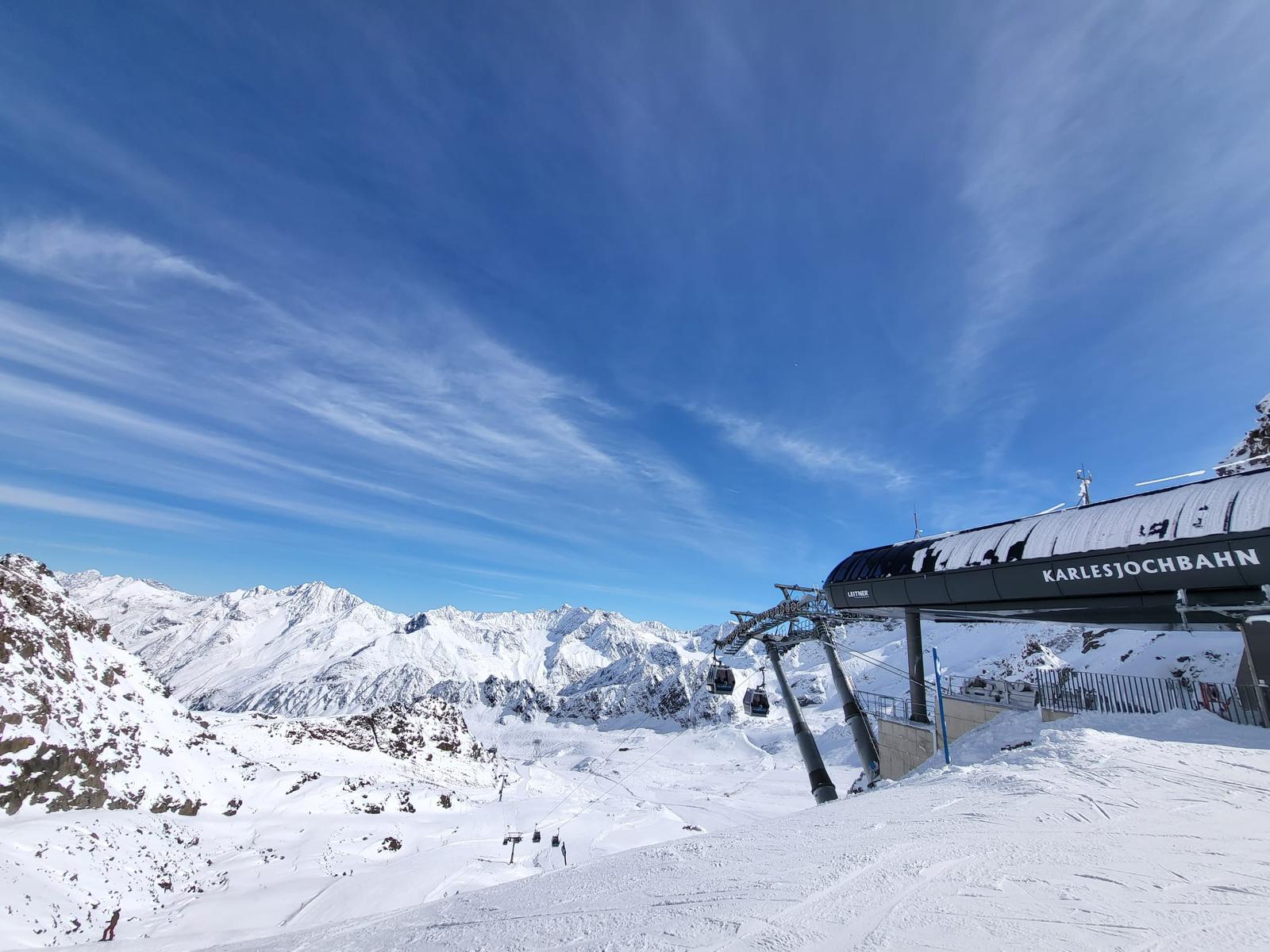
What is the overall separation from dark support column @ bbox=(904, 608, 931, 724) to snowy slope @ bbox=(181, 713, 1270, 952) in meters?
11.3

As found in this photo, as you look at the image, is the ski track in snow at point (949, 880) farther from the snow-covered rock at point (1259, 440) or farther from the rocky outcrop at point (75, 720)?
the snow-covered rock at point (1259, 440)

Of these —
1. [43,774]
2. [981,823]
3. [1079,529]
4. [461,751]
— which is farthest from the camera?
[461,751]

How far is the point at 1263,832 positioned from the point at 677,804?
98524mm

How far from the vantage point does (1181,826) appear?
22.9ft

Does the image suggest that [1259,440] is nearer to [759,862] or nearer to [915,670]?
[915,670]

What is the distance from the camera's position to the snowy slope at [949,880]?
455cm

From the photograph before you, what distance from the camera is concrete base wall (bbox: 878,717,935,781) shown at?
787 inches

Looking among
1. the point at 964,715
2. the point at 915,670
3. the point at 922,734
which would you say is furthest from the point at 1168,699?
the point at 922,734

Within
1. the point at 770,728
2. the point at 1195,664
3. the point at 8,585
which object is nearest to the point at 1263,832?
the point at 1195,664

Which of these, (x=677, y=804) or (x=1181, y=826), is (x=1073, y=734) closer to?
(x=1181, y=826)

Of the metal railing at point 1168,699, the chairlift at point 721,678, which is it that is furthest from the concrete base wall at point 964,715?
the chairlift at point 721,678

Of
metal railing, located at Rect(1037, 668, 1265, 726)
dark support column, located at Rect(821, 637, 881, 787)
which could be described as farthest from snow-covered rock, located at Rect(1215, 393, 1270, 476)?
dark support column, located at Rect(821, 637, 881, 787)

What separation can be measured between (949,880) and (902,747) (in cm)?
1915

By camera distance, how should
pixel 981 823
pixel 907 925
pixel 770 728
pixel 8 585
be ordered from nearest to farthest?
pixel 907 925
pixel 981 823
pixel 8 585
pixel 770 728
